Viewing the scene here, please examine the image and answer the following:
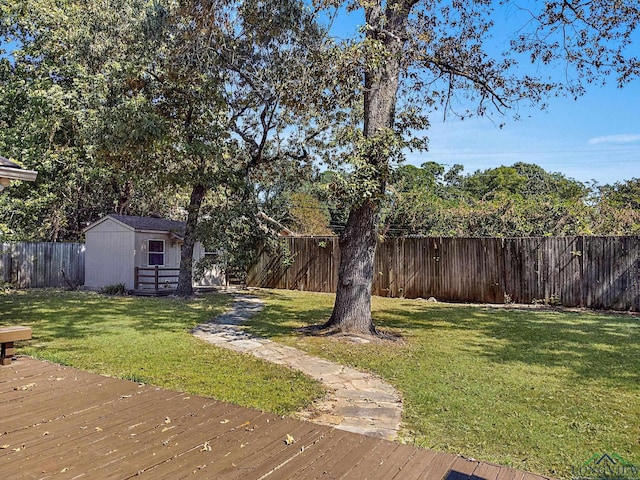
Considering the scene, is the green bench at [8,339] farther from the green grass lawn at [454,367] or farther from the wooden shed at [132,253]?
the wooden shed at [132,253]

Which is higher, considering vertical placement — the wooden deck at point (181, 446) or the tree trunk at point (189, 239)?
the tree trunk at point (189, 239)

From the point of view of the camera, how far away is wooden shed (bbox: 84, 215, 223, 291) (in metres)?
14.7

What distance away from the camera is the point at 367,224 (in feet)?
23.7

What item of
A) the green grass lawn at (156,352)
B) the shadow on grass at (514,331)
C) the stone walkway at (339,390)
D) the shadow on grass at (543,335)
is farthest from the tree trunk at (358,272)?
the green grass lawn at (156,352)

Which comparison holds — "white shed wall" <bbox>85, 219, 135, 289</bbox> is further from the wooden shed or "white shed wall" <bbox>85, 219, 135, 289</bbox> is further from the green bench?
the green bench

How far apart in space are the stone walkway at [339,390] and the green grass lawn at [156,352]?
0.22 m

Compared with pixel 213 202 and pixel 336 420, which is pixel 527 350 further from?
pixel 213 202

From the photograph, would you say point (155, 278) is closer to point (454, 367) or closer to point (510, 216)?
point (510, 216)

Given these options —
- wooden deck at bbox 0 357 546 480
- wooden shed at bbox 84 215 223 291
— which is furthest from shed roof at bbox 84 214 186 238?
wooden deck at bbox 0 357 546 480

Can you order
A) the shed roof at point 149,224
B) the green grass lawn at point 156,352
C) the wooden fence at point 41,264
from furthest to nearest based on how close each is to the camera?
the wooden fence at point 41,264, the shed roof at point 149,224, the green grass lawn at point 156,352

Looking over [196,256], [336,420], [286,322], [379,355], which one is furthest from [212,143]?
[336,420]

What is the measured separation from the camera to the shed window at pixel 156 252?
50.9 feet

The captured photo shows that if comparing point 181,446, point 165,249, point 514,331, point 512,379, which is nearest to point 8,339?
point 181,446

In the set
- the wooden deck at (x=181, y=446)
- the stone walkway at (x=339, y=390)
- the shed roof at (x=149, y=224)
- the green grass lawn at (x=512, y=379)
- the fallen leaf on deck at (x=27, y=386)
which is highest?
the shed roof at (x=149, y=224)
